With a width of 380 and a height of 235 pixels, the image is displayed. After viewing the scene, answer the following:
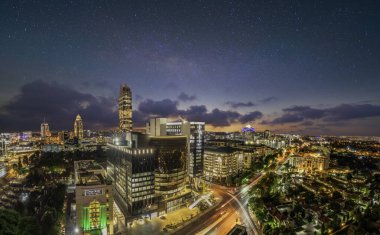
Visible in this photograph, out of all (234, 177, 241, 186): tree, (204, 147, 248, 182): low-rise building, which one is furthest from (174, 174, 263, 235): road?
(204, 147, 248, 182): low-rise building

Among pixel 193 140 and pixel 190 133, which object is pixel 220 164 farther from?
pixel 190 133

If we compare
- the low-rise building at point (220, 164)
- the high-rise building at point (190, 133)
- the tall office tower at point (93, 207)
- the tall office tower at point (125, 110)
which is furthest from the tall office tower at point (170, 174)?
the tall office tower at point (125, 110)

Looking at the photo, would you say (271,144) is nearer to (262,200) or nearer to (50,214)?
(262,200)

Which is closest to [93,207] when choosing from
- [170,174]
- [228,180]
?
[170,174]

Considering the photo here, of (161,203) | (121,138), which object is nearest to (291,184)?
(161,203)

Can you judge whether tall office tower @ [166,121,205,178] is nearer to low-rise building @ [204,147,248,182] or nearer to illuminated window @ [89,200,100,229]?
low-rise building @ [204,147,248,182]
